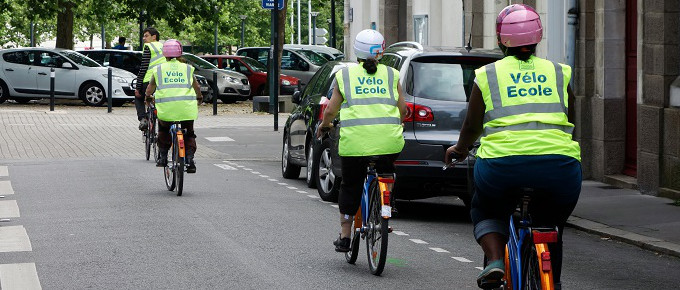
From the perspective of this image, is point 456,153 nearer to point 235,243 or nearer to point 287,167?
point 235,243

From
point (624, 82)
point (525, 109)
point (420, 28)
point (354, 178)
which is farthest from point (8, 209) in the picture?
point (420, 28)

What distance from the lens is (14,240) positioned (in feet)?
33.9

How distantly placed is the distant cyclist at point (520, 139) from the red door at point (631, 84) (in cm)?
1013

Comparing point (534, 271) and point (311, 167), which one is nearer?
point (534, 271)

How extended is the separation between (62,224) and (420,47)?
3.58 meters

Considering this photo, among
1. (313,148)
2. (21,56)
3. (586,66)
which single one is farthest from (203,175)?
(21,56)

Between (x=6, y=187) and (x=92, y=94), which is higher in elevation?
(x=92, y=94)

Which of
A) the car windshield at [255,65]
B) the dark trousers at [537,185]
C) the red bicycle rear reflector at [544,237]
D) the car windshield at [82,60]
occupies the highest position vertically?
the car windshield at [255,65]

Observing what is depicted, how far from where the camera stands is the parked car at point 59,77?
32.5 meters

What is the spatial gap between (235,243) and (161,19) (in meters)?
32.3

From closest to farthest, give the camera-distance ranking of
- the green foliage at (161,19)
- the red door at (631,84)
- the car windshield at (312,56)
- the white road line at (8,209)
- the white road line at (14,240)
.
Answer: the white road line at (14,240), the white road line at (8,209), the red door at (631,84), the green foliage at (161,19), the car windshield at (312,56)

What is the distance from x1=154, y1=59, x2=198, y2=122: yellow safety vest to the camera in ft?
45.7

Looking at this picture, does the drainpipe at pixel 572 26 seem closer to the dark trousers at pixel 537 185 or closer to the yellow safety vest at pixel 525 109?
the yellow safety vest at pixel 525 109

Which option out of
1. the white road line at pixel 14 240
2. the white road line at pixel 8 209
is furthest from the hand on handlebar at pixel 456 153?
the white road line at pixel 8 209
